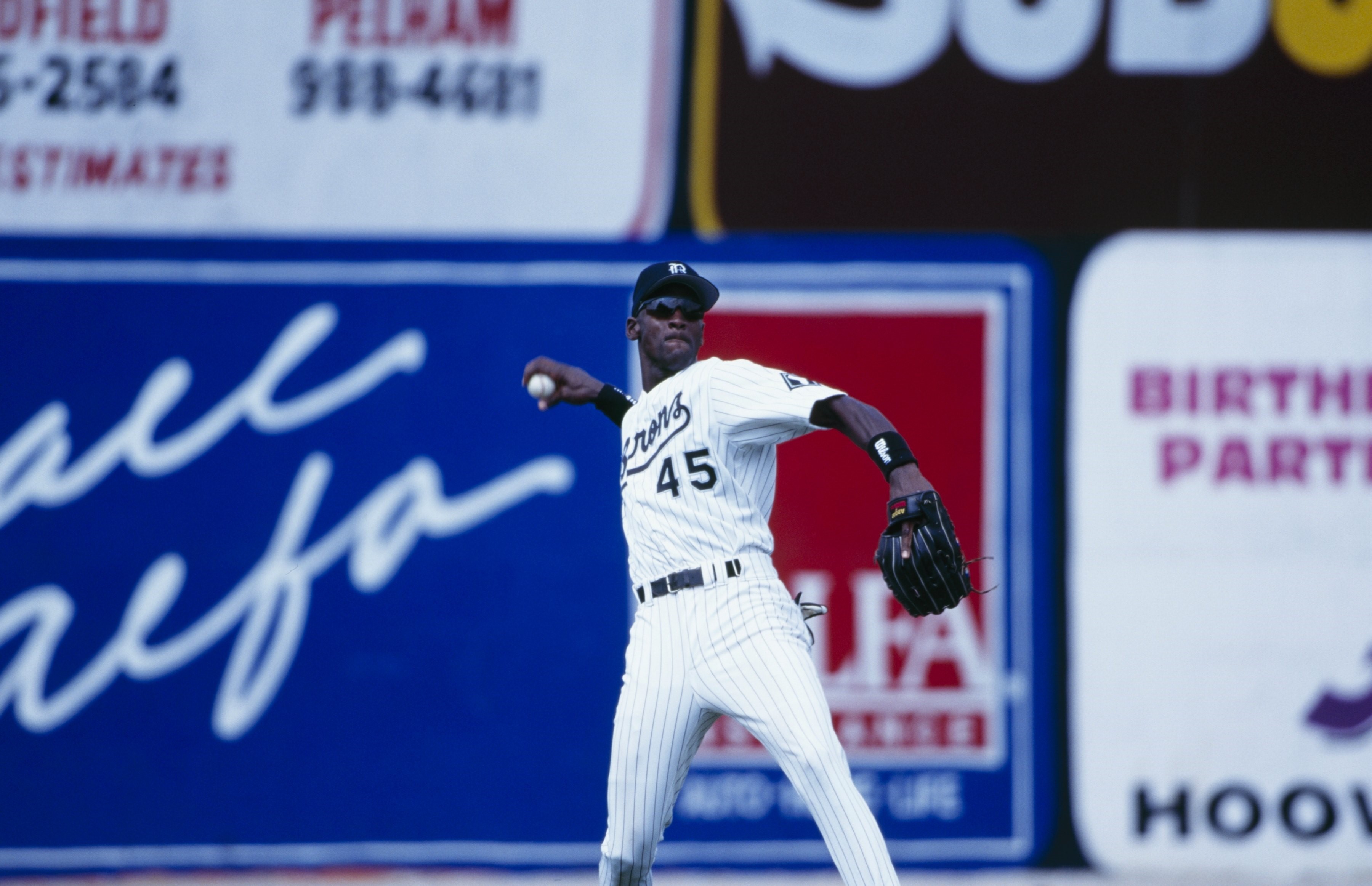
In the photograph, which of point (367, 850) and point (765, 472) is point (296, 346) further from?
point (765, 472)

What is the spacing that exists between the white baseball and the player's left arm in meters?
1.02


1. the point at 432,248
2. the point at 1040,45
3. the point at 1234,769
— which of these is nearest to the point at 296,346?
the point at 432,248

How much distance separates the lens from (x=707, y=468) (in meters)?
3.23

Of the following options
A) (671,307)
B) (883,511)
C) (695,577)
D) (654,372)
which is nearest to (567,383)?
(654,372)

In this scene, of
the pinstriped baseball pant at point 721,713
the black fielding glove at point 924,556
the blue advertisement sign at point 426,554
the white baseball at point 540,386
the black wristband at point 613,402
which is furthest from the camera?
the blue advertisement sign at point 426,554

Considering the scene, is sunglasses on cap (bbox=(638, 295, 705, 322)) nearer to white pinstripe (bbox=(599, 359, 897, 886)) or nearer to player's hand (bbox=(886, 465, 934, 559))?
white pinstripe (bbox=(599, 359, 897, 886))

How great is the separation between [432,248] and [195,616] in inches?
67.0

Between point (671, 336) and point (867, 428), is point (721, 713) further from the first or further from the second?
point (671, 336)

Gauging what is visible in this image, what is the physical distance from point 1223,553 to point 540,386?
299cm

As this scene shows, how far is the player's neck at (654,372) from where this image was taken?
3.46m

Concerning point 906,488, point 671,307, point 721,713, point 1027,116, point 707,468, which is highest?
point 1027,116

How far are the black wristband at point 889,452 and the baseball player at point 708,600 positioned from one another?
5cm

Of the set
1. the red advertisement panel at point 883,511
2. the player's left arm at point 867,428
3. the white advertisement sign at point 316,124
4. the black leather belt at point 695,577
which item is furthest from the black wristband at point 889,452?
the white advertisement sign at point 316,124

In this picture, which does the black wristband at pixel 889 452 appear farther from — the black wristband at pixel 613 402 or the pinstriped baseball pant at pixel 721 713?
the black wristband at pixel 613 402
